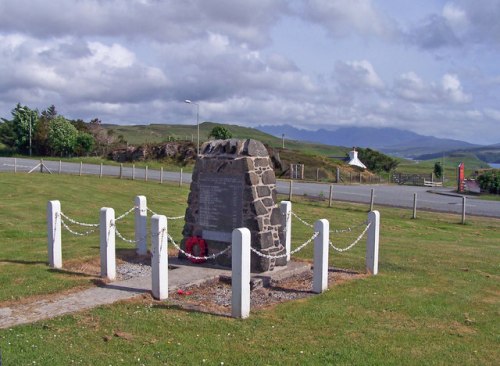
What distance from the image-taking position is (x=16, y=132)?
67562 millimetres

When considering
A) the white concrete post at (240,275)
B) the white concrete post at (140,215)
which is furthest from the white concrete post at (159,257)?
the white concrete post at (140,215)

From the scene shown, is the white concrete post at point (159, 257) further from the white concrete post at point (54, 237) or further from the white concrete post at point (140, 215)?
the white concrete post at point (140, 215)

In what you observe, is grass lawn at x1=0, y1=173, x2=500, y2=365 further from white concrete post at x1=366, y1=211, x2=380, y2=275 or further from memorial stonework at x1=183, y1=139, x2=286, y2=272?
memorial stonework at x1=183, y1=139, x2=286, y2=272

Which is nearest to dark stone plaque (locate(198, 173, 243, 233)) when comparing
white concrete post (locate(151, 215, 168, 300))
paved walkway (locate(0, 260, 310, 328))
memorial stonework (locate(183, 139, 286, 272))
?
memorial stonework (locate(183, 139, 286, 272))

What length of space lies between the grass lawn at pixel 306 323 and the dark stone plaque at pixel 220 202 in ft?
8.34

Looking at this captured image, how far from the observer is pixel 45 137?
65.8 meters

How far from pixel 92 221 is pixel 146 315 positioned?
1031 centimetres

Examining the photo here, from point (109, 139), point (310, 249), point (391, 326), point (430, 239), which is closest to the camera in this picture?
point (391, 326)

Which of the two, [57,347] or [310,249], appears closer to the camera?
[57,347]

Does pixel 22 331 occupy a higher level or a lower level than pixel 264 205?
lower

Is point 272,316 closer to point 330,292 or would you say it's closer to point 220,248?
A: point 330,292

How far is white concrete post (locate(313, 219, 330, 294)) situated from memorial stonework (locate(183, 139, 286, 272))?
4.82 feet

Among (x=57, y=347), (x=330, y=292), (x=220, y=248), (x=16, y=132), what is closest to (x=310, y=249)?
(x=220, y=248)

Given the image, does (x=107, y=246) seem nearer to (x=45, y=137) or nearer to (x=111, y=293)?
(x=111, y=293)
